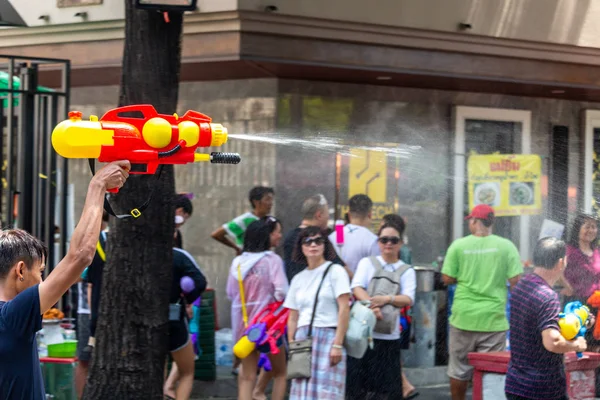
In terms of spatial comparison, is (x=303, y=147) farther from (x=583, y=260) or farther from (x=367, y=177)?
(x=583, y=260)

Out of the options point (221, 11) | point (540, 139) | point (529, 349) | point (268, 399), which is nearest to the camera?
point (529, 349)

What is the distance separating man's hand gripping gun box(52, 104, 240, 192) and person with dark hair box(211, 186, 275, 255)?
5.06 m

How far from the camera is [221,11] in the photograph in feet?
32.6

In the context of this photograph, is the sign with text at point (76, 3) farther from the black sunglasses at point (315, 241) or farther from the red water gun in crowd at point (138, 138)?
the red water gun in crowd at point (138, 138)

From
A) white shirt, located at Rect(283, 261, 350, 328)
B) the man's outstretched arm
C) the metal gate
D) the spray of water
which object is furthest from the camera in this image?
the spray of water

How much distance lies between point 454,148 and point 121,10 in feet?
12.9

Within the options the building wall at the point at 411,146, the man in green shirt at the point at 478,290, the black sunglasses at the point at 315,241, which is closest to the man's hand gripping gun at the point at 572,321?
the man in green shirt at the point at 478,290

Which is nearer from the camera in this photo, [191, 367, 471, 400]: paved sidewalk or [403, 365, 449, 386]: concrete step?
[191, 367, 471, 400]: paved sidewalk

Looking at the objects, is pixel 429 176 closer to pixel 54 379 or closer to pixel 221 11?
pixel 221 11

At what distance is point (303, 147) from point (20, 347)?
7322 mm

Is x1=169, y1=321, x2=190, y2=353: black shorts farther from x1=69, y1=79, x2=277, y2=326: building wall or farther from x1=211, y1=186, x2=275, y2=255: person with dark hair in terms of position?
x1=69, y1=79, x2=277, y2=326: building wall

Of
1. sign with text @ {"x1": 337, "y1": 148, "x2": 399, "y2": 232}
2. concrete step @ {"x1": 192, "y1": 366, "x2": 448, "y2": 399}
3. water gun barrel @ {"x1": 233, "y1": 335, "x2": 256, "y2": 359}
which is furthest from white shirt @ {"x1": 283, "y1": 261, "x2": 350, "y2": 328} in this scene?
sign with text @ {"x1": 337, "y1": 148, "x2": 399, "y2": 232}

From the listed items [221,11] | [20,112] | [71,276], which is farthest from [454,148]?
[71,276]

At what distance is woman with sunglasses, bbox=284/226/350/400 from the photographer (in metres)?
7.05
